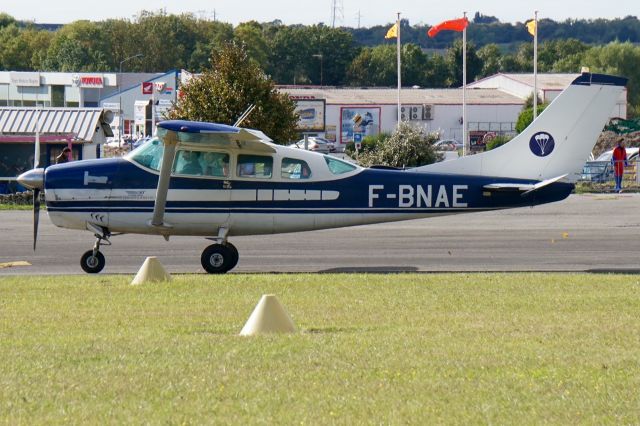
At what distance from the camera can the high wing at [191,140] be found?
15.7 m

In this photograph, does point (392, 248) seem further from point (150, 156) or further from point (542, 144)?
point (150, 156)

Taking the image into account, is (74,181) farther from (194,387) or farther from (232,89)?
(232,89)

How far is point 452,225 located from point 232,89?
13246mm

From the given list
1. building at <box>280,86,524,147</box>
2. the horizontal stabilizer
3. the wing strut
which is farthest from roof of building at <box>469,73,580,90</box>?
the wing strut

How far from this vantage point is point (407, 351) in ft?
29.0

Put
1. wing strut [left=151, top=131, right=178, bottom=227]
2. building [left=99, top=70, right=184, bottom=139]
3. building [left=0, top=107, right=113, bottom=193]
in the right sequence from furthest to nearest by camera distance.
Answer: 1. building [left=99, top=70, right=184, bottom=139]
2. building [left=0, top=107, right=113, bottom=193]
3. wing strut [left=151, top=131, right=178, bottom=227]

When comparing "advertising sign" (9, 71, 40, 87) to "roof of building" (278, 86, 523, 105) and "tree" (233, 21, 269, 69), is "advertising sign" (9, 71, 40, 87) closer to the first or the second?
"roof of building" (278, 86, 523, 105)

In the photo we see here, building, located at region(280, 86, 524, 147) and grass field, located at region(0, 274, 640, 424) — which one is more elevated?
building, located at region(280, 86, 524, 147)

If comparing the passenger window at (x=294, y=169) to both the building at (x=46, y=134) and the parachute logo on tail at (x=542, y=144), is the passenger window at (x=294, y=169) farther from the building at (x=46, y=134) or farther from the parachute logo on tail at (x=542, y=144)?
the building at (x=46, y=134)

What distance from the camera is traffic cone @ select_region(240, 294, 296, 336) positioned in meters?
9.71

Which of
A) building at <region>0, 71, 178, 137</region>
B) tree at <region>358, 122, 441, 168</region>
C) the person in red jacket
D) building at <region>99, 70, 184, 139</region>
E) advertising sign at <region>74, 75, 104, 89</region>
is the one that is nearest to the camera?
the person in red jacket

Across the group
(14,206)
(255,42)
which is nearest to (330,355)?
(14,206)

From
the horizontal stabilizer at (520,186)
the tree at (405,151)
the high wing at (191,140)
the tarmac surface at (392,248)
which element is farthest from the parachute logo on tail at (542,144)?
the tree at (405,151)

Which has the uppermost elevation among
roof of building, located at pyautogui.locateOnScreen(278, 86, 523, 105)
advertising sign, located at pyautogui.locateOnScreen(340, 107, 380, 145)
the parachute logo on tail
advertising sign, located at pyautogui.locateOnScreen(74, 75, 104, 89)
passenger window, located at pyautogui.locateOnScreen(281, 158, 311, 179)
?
advertising sign, located at pyautogui.locateOnScreen(74, 75, 104, 89)
